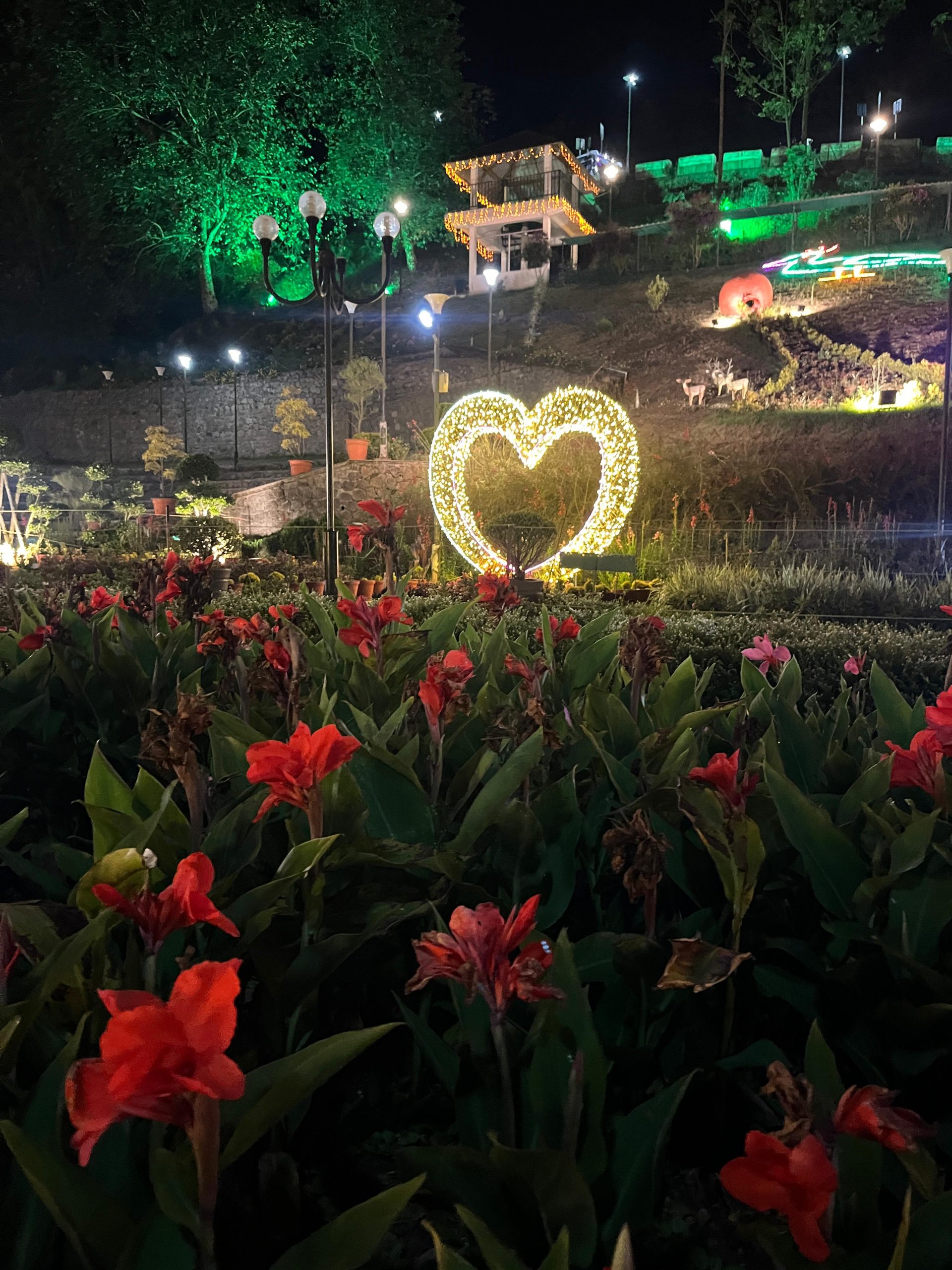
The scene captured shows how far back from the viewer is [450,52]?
28078 millimetres

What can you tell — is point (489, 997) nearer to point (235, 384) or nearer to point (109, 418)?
point (235, 384)

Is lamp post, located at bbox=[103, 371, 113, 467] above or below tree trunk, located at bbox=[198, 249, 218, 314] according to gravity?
below

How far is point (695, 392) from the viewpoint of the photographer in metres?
19.2

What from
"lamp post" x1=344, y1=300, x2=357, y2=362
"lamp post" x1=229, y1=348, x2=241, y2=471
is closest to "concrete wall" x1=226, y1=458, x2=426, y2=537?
"lamp post" x1=344, y1=300, x2=357, y2=362

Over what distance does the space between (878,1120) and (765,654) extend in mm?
1356

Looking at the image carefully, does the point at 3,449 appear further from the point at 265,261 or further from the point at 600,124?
the point at 600,124

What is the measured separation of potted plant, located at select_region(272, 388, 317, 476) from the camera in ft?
70.3

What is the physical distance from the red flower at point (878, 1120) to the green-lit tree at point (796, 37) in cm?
3618

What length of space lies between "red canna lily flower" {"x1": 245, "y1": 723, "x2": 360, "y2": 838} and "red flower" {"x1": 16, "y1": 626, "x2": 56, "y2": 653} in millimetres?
1221

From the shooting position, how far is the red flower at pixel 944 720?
3.06 feet

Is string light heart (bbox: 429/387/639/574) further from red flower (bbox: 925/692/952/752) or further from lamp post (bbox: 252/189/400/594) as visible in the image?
red flower (bbox: 925/692/952/752)

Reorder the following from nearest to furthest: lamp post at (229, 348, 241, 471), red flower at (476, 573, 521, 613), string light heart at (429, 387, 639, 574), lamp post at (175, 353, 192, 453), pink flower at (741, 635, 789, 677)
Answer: pink flower at (741, 635, 789, 677) → red flower at (476, 573, 521, 613) → string light heart at (429, 387, 639, 574) → lamp post at (175, 353, 192, 453) → lamp post at (229, 348, 241, 471)

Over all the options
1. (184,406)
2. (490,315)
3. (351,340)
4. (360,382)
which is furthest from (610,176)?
(184,406)

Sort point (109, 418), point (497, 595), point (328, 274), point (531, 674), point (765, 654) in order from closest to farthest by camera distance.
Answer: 1. point (531, 674)
2. point (765, 654)
3. point (497, 595)
4. point (328, 274)
5. point (109, 418)
